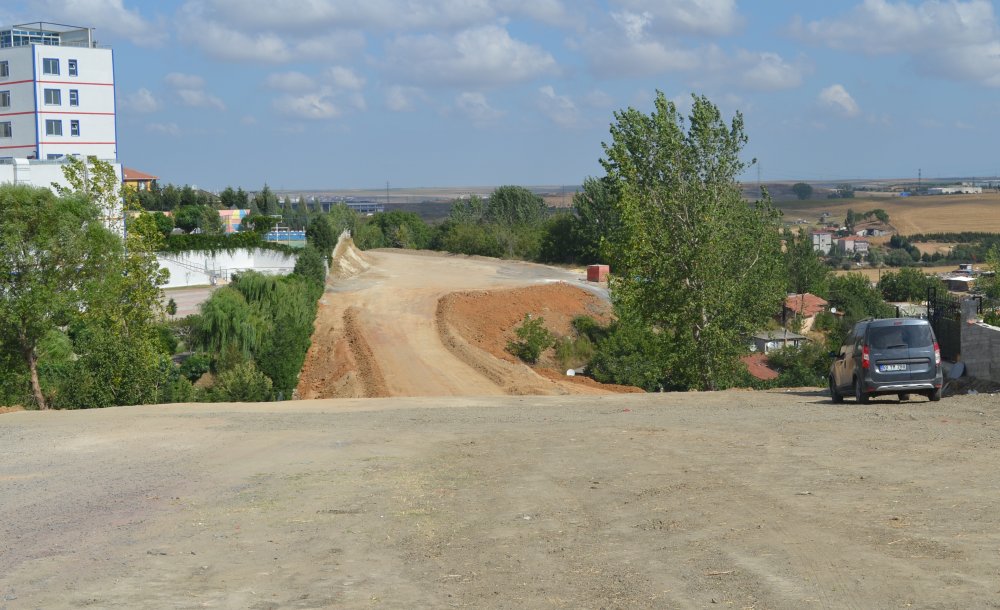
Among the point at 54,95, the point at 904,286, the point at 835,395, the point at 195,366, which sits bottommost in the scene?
the point at 904,286

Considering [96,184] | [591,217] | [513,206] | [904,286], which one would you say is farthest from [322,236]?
[904,286]

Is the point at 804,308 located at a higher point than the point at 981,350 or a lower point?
lower

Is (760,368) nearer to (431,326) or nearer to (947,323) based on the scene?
(431,326)

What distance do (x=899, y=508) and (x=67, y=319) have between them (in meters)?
22.5

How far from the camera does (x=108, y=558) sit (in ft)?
30.2

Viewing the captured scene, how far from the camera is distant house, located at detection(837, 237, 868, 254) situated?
558ft

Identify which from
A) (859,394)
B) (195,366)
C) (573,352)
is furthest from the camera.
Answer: (573,352)

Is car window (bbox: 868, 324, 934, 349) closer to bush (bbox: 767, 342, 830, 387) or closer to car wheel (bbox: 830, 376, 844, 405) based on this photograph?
car wheel (bbox: 830, 376, 844, 405)

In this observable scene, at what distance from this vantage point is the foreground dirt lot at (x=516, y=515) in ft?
25.9

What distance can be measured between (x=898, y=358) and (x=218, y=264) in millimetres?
56340

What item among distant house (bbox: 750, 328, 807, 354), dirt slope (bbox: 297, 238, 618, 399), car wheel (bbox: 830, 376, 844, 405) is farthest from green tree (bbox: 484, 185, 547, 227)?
car wheel (bbox: 830, 376, 844, 405)

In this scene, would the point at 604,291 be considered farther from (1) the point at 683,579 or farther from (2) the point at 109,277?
(1) the point at 683,579

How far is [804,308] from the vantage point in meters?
78.5

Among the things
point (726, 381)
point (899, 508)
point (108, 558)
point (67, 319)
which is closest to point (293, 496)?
point (108, 558)
